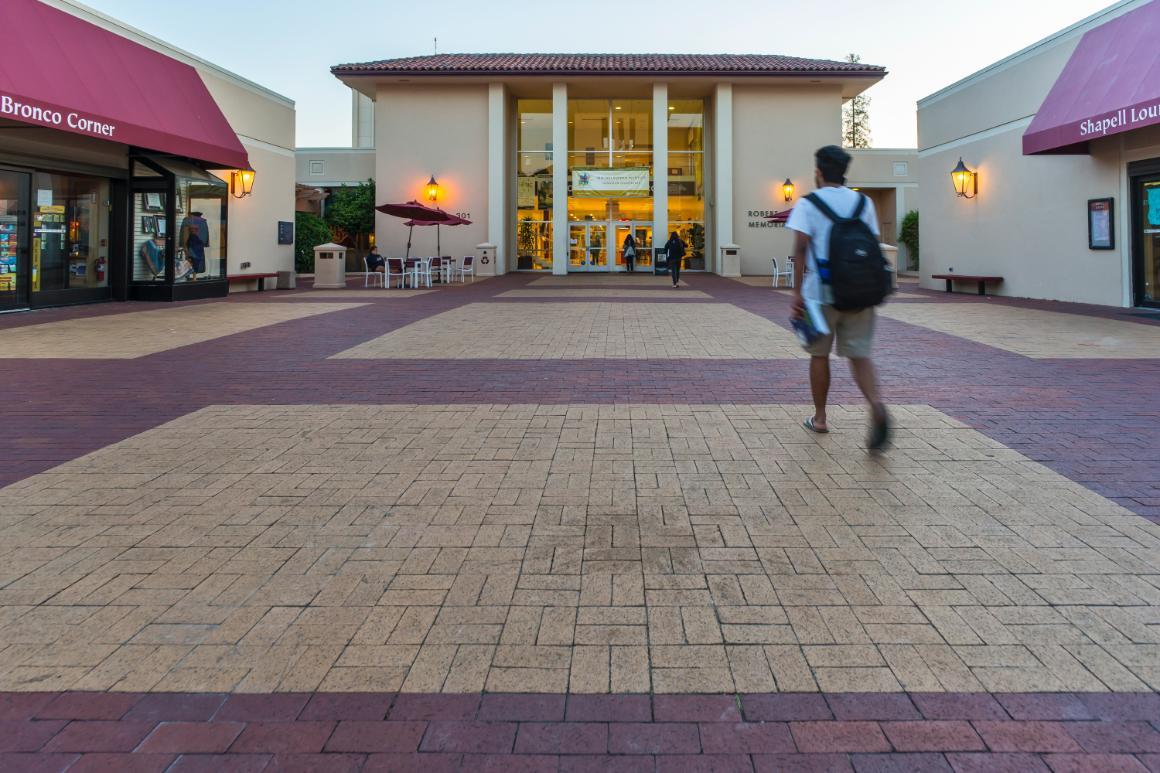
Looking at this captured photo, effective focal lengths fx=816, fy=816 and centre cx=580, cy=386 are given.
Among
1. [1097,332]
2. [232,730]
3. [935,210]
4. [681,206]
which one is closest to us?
[232,730]

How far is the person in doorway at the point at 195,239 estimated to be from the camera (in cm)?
1808

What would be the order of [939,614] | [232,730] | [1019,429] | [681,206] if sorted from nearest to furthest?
[232,730] < [939,614] < [1019,429] < [681,206]

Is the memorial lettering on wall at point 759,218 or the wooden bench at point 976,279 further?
the memorial lettering on wall at point 759,218

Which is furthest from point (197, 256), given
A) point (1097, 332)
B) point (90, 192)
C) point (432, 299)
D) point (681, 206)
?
point (681, 206)

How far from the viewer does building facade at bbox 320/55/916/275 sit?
3111 centimetres

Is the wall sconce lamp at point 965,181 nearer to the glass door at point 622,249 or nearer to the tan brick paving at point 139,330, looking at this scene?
the tan brick paving at point 139,330

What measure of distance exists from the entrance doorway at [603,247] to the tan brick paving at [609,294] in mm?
12758

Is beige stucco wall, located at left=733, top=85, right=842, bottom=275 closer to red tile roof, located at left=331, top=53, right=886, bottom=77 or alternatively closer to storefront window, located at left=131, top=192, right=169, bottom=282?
red tile roof, located at left=331, top=53, right=886, bottom=77

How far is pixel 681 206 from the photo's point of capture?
1398 inches

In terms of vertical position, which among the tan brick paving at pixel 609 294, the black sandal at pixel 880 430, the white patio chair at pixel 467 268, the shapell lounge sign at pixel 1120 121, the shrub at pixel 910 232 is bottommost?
the black sandal at pixel 880 430

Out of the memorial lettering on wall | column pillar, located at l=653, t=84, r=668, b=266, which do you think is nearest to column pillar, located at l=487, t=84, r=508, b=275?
column pillar, located at l=653, t=84, r=668, b=266

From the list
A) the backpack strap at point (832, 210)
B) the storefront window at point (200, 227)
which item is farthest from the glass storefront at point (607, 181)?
the backpack strap at point (832, 210)

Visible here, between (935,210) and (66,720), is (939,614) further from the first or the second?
(935,210)

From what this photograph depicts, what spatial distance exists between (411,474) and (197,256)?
635 inches
